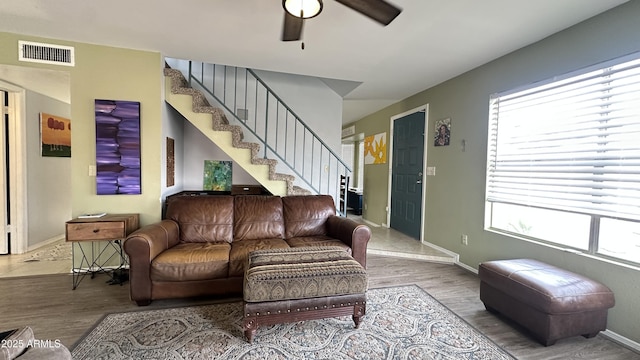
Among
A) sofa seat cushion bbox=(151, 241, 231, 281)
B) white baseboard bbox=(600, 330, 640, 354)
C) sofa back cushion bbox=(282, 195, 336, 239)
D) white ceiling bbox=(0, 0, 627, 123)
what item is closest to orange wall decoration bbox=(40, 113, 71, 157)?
white ceiling bbox=(0, 0, 627, 123)

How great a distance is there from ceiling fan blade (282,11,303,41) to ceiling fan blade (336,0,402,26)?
1.14ft

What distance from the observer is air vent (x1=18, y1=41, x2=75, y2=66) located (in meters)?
2.77

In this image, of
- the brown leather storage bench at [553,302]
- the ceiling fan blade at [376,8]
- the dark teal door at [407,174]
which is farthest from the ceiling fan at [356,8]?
the dark teal door at [407,174]

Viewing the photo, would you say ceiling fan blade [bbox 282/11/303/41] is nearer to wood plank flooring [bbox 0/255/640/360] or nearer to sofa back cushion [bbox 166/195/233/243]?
sofa back cushion [bbox 166/195/233/243]

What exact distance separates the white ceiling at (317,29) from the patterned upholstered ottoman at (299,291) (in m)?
2.03

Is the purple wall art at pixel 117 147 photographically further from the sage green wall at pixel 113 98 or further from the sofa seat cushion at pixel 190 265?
the sofa seat cushion at pixel 190 265

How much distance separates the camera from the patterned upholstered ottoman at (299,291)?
6.02 feet

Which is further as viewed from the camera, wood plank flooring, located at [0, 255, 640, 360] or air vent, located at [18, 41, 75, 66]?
air vent, located at [18, 41, 75, 66]

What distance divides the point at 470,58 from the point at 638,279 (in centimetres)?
245

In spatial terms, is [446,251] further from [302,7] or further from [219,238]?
[302,7]

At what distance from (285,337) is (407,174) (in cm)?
360

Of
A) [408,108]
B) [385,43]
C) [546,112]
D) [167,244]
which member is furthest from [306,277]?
[408,108]

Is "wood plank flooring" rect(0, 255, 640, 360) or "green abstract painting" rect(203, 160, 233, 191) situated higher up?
"green abstract painting" rect(203, 160, 233, 191)

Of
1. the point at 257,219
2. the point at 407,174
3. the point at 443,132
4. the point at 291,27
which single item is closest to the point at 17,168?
the point at 257,219
